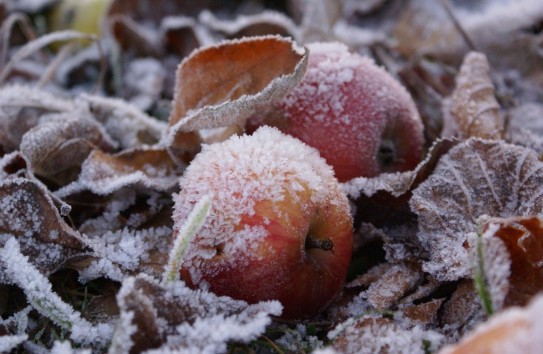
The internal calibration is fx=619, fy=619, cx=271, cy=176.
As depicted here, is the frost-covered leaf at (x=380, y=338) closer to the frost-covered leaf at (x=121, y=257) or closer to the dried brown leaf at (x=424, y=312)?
the dried brown leaf at (x=424, y=312)

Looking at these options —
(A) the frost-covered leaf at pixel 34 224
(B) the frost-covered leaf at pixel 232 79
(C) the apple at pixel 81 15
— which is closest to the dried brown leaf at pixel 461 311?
(B) the frost-covered leaf at pixel 232 79

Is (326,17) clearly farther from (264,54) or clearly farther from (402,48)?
(264,54)

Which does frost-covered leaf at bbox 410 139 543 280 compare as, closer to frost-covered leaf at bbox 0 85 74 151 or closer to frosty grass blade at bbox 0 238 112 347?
frosty grass blade at bbox 0 238 112 347

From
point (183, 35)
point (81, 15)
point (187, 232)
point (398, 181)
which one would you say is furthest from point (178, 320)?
point (81, 15)

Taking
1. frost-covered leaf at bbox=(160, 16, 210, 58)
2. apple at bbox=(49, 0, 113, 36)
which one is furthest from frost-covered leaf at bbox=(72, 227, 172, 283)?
apple at bbox=(49, 0, 113, 36)

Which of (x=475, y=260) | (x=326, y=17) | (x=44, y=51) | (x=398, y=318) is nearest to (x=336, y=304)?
(x=398, y=318)

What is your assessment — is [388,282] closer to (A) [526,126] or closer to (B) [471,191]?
(B) [471,191]
